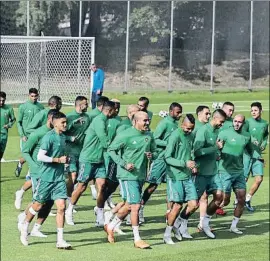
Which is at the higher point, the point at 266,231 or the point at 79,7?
the point at 79,7

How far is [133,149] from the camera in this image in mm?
13406

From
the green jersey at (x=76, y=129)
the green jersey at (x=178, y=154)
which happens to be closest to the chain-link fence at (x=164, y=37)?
the green jersey at (x=76, y=129)

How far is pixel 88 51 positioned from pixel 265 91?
50.5 ft

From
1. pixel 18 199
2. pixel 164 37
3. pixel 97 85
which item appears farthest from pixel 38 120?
pixel 164 37

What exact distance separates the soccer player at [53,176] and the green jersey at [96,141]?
183 centimetres

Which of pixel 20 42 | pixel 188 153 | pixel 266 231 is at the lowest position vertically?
pixel 266 231

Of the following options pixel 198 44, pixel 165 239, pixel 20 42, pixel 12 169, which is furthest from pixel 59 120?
pixel 198 44

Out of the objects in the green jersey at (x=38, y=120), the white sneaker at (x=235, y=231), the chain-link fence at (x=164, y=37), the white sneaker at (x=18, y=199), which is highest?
the chain-link fence at (x=164, y=37)

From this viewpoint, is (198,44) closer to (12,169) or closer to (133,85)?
(133,85)

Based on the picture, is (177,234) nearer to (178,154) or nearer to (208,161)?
(208,161)

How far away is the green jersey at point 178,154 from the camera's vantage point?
13500 mm

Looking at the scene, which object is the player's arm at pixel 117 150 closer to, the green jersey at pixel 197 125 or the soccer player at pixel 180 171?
the soccer player at pixel 180 171

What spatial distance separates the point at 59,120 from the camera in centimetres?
1288

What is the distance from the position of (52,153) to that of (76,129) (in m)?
3.04
